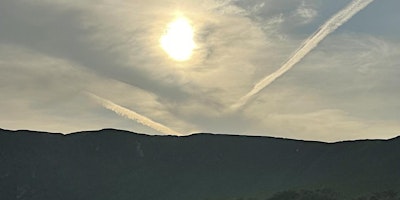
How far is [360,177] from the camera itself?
198000 mm

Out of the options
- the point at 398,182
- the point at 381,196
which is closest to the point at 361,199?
the point at 381,196

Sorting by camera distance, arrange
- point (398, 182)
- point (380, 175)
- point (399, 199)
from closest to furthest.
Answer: point (399, 199) < point (398, 182) < point (380, 175)

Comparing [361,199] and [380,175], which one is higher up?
[380,175]

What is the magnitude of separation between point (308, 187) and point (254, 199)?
2283cm

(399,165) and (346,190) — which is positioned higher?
(399,165)

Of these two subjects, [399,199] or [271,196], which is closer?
[399,199]

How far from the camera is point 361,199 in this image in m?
169

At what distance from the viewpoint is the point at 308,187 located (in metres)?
195

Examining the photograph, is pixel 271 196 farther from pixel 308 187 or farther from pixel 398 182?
pixel 398 182

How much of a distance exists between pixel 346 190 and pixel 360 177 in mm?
17983

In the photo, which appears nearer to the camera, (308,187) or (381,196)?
(381,196)

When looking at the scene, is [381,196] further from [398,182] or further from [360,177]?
[360,177]

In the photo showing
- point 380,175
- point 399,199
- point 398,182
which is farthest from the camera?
point 380,175

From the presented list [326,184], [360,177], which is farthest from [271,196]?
[360,177]
